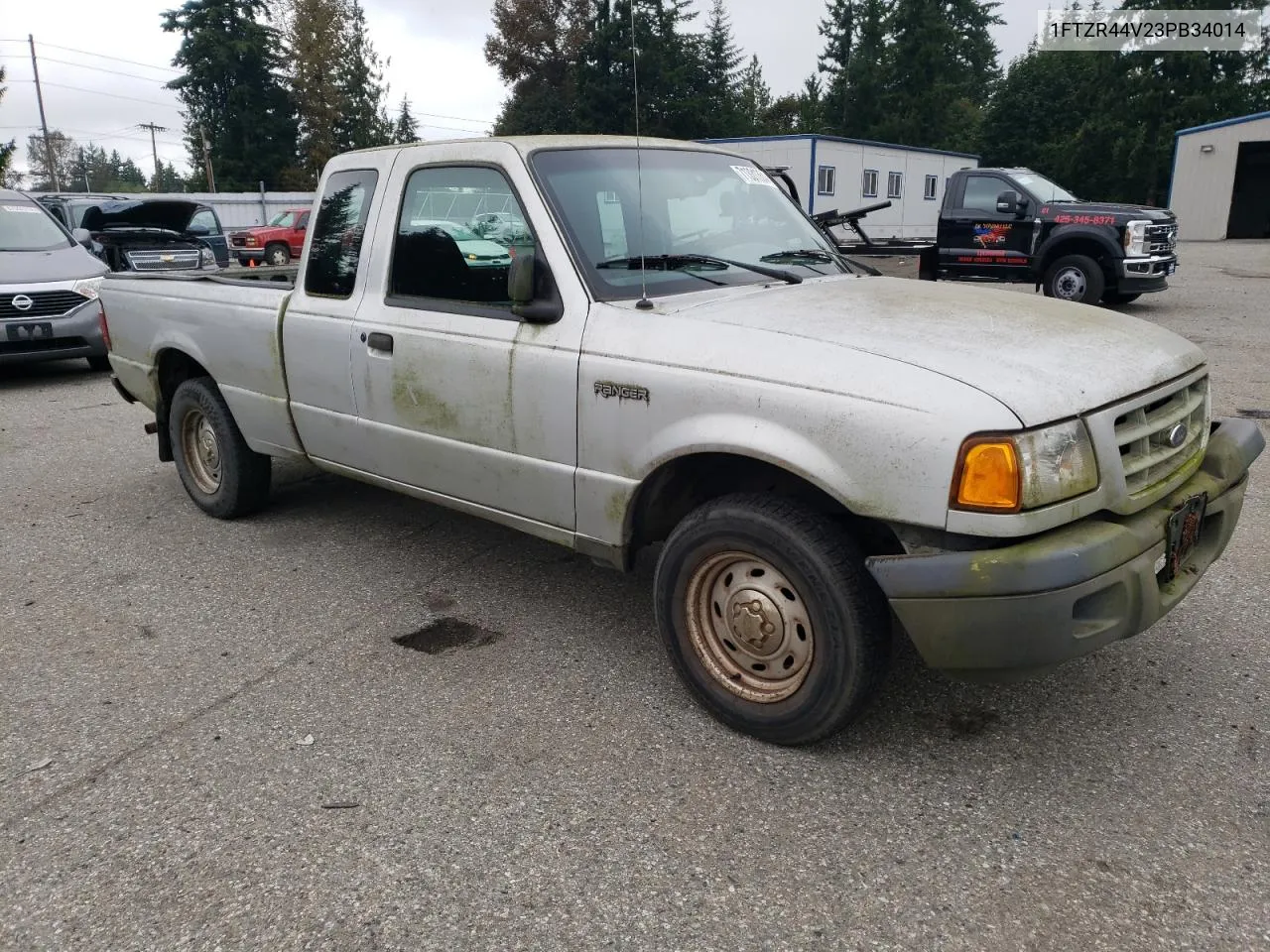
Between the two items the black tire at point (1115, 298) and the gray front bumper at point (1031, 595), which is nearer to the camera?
the gray front bumper at point (1031, 595)

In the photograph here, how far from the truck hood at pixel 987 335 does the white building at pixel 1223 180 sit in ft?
109

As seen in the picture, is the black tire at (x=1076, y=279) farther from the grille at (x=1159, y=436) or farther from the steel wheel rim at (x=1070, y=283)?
the grille at (x=1159, y=436)

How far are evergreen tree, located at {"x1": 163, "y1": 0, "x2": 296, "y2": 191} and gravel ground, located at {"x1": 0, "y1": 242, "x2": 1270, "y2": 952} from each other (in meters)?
59.1

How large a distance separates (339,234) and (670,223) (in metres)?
1.57

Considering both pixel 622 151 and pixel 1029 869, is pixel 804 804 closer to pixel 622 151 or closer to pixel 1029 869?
pixel 1029 869

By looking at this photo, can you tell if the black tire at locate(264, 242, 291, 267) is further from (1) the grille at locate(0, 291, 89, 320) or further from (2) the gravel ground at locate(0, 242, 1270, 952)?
(2) the gravel ground at locate(0, 242, 1270, 952)

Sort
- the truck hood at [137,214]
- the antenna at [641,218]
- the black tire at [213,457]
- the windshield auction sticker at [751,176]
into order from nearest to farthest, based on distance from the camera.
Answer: the antenna at [641,218] → the windshield auction sticker at [751,176] → the black tire at [213,457] → the truck hood at [137,214]

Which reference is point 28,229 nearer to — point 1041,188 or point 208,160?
point 1041,188

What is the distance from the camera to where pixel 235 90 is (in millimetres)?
56719

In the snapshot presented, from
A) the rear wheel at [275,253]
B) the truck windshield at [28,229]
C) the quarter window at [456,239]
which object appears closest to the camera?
the quarter window at [456,239]

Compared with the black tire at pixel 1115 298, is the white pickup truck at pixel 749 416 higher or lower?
higher

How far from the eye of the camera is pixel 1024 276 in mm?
13156

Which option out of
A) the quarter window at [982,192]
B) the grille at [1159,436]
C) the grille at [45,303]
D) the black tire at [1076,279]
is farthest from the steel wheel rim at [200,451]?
the quarter window at [982,192]

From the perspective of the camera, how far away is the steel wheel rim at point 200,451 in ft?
17.4
